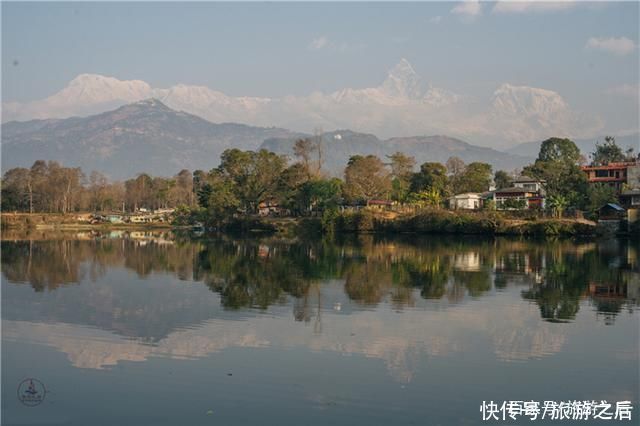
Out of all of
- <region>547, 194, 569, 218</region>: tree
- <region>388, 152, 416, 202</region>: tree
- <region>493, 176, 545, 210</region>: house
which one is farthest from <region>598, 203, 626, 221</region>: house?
<region>388, 152, 416, 202</region>: tree

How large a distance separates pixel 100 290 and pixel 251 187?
5751cm

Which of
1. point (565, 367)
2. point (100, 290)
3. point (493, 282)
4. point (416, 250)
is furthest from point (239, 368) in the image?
point (416, 250)

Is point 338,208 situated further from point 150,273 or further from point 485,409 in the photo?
point 485,409

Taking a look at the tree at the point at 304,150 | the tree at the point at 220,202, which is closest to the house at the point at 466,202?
the tree at the point at 304,150

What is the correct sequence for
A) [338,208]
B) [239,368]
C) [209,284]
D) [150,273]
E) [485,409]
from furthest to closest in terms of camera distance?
[338,208]
[150,273]
[209,284]
[239,368]
[485,409]

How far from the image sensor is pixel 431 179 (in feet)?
271

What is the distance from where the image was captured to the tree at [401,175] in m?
85.5

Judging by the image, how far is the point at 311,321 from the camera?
18641 millimetres

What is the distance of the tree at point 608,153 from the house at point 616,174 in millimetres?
15346

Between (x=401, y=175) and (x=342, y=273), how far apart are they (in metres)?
67.0

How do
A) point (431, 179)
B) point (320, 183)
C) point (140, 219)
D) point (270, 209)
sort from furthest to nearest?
point (140, 219), point (270, 209), point (431, 179), point (320, 183)

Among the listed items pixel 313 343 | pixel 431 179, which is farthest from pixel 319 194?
pixel 313 343

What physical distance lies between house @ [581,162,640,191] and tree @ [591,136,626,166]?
50.3ft

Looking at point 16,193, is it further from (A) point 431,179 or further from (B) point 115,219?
(A) point 431,179
